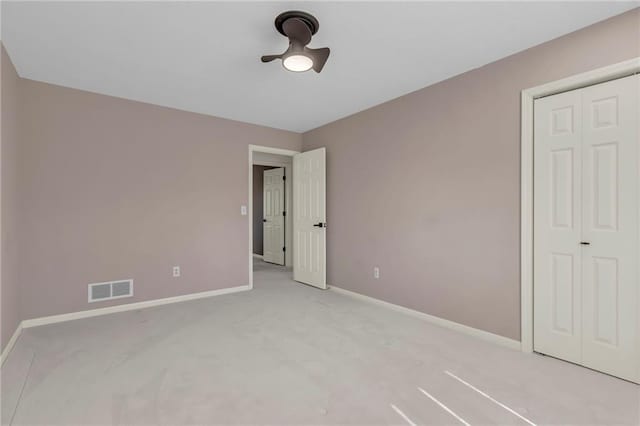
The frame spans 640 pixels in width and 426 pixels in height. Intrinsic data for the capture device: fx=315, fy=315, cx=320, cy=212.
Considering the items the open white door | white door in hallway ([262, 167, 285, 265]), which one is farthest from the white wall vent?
white door in hallway ([262, 167, 285, 265])

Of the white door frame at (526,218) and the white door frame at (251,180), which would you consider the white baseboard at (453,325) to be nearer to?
the white door frame at (526,218)

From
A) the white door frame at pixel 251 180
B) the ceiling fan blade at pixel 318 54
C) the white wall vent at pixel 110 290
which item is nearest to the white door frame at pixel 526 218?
the ceiling fan blade at pixel 318 54

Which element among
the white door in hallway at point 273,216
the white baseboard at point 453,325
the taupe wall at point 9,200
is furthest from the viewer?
the white door in hallway at point 273,216

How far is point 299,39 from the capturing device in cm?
223

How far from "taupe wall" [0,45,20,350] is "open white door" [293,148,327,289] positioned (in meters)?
3.33

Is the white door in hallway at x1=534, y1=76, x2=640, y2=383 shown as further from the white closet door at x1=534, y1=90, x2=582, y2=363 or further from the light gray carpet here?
the light gray carpet

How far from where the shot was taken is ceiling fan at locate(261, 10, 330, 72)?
2.11 metres

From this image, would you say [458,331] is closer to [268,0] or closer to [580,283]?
[580,283]

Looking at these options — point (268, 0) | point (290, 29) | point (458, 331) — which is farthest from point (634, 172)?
point (268, 0)

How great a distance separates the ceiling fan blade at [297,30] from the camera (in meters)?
2.12

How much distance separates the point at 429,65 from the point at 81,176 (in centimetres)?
380

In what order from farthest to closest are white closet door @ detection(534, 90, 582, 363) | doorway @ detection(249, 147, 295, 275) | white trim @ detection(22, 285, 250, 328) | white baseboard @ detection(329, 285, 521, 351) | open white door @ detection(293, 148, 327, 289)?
doorway @ detection(249, 147, 295, 275)
open white door @ detection(293, 148, 327, 289)
white trim @ detection(22, 285, 250, 328)
white baseboard @ detection(329, 285, 521, 351)
white closet door @ detection(534, 90, 582, 363)

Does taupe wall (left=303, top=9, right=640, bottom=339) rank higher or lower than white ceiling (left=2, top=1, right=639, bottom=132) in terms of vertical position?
lower

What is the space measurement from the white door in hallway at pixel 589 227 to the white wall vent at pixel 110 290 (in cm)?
419
